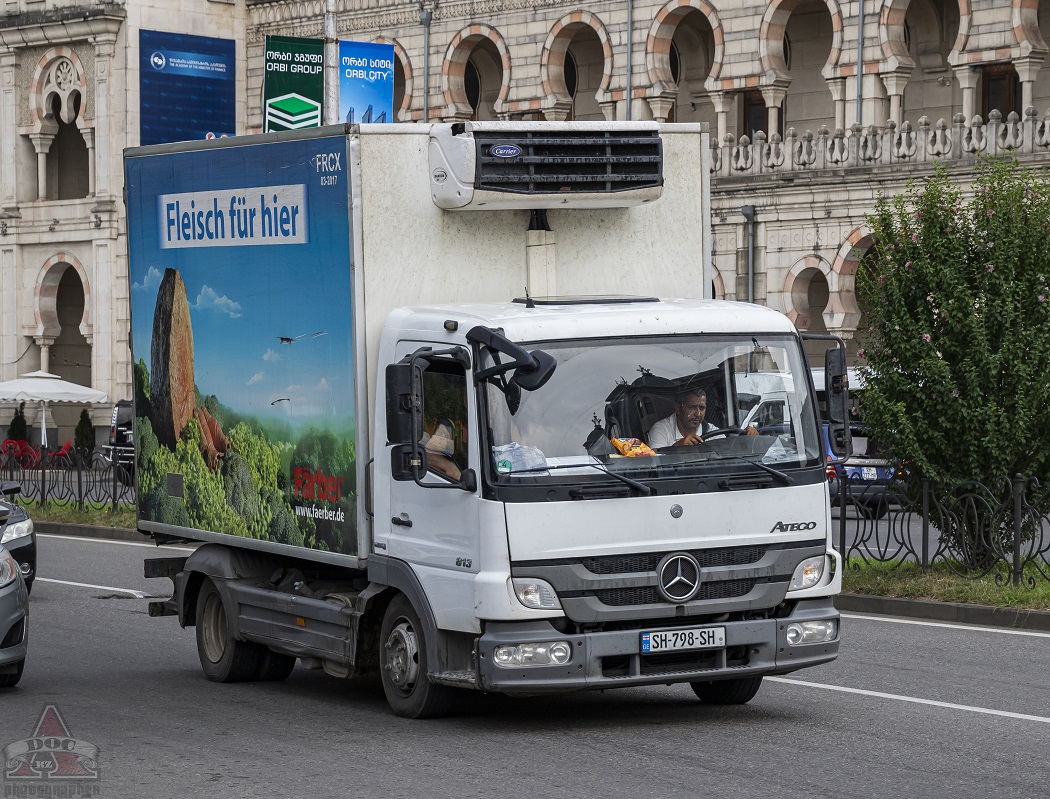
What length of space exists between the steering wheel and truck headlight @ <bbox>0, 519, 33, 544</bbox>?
875cm

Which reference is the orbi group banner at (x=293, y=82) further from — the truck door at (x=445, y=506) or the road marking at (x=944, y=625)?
the truck door at (x=445, y=506)

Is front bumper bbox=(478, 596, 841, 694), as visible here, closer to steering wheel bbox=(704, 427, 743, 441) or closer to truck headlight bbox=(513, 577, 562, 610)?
truck headlight bbox=(513, 577, 562, 610)

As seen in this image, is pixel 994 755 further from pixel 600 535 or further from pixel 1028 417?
pixel 1028 417

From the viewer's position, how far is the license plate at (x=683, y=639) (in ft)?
30.1

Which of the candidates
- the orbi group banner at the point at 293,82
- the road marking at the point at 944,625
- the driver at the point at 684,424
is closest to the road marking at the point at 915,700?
the driver at the point at 684,424

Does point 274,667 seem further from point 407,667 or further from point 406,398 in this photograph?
point 406,398

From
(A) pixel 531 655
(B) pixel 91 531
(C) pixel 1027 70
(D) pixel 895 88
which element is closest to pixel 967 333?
(A) pixel 531 655

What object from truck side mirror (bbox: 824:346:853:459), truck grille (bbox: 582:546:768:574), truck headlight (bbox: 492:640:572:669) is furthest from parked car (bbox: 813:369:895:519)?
truck headlight (bbox: 492:640:572:669)

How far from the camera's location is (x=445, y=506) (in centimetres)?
938

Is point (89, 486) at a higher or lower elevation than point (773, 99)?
lower

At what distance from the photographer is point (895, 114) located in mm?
34656

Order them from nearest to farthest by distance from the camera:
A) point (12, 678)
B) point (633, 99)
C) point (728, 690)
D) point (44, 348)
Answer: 1. point (728, 690)
2. point (12, 678)
3. point (633, 99)
4. point (44, 348)

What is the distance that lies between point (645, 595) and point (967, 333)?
711cm

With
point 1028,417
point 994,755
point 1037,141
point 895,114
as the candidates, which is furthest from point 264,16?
point 994,755
